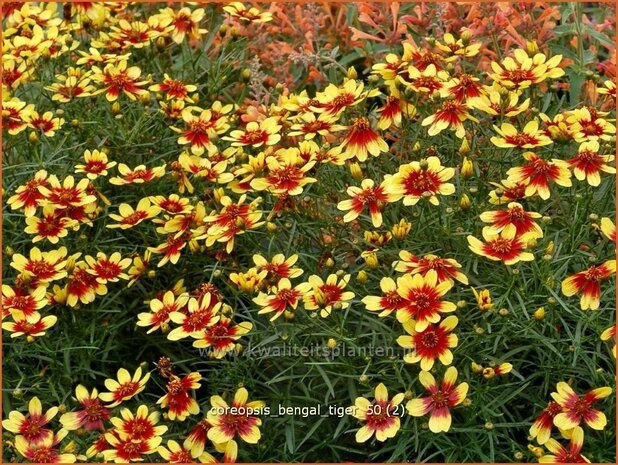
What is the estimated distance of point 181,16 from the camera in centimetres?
264

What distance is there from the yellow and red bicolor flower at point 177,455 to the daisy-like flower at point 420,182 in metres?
0.65

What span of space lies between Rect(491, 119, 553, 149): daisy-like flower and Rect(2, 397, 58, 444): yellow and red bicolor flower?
1.12 meters

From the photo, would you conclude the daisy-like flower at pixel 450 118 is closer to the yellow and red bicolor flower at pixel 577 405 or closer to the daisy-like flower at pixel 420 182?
the daisy-like flower at pixel 420 182

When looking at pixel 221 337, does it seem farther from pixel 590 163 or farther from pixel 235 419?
pixel 590 163

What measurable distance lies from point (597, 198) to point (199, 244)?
941 millimetres

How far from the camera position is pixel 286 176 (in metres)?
2.09

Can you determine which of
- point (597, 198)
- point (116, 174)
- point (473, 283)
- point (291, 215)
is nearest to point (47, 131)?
point (116, 174)

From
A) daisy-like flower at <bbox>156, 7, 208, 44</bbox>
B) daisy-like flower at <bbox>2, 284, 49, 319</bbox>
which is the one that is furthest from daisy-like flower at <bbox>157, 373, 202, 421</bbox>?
daisy-like flower at <bbox>156, 7, 208, 44</bbox>

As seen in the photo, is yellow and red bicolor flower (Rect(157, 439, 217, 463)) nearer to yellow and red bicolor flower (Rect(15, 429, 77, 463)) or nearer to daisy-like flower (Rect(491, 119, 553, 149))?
yellow and red bicolor flower (Rect(15, 429, 77, 463))

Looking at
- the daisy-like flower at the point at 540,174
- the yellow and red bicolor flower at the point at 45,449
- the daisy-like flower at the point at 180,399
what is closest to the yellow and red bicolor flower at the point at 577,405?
the daisy-like flower at the point at 540,174

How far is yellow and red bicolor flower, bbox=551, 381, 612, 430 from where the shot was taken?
6.01ft

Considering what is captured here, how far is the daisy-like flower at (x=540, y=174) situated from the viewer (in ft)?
6.61

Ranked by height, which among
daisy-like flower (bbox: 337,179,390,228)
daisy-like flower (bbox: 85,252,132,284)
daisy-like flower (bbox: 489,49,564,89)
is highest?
daisy-like flower (bbox: 489,49,564,89)

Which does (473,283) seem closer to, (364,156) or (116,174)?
(364,156)
